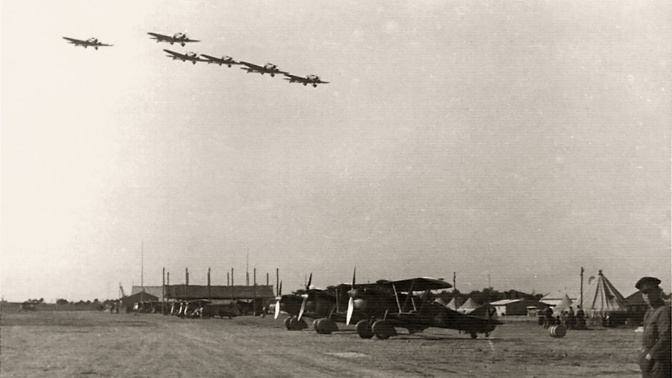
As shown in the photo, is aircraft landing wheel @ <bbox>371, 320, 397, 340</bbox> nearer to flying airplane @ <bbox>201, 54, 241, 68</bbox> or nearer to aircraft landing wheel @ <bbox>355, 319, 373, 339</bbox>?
aircraft landing wheel @ <bbox>355, 319, 373, 339</bbox>

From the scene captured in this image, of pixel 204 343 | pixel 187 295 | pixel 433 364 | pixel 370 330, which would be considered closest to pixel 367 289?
pixel 370 330

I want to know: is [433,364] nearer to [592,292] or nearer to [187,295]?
[592,292]

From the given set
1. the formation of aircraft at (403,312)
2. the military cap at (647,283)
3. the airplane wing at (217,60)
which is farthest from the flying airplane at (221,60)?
the military cap at (647,283)

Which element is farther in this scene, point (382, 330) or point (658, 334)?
point (382, 330)

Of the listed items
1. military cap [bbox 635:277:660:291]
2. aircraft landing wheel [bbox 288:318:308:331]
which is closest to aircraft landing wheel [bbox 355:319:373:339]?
aircraft landing wheel [bbox 288:318:308:331]

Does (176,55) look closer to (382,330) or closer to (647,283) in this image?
(382,330)

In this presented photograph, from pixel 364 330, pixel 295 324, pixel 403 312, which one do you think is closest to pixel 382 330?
pixel 364 330
